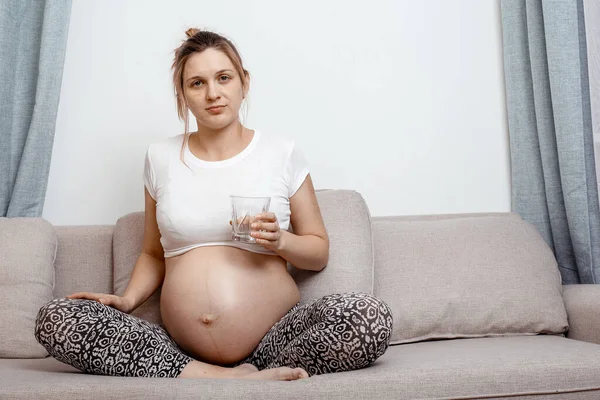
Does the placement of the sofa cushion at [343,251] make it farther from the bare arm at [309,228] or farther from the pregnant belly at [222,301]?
the pregnant belly at [222,301]

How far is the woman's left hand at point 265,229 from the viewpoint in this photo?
1.60 m

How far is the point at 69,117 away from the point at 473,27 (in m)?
1.52

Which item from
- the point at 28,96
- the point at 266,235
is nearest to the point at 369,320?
the point at 266,235

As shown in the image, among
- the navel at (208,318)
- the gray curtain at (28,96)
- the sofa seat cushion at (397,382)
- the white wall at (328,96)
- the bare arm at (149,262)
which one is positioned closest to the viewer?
the sofa seat cushion at (397,382)

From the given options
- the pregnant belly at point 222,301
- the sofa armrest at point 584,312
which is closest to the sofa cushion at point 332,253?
the pregnant belly at point 222,301

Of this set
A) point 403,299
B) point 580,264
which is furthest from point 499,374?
point 580,264

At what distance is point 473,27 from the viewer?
2664 mm

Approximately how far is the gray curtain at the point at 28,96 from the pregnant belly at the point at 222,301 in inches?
30.1

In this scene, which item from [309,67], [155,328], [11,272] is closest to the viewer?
[155,328]

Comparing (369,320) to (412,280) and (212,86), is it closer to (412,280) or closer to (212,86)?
(412,280)

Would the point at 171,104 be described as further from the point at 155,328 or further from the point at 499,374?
the point at 499,374

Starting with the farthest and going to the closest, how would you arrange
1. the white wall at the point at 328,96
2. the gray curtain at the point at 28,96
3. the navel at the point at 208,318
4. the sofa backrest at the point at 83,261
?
the white wall at the point at 328,96 → the gray curtain at the point at 28,96 → the sofa backrest at the point at 83,261 → the navel at the point at 208,318

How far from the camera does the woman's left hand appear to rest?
160cm

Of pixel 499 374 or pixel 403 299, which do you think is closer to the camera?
pixel 499 374
